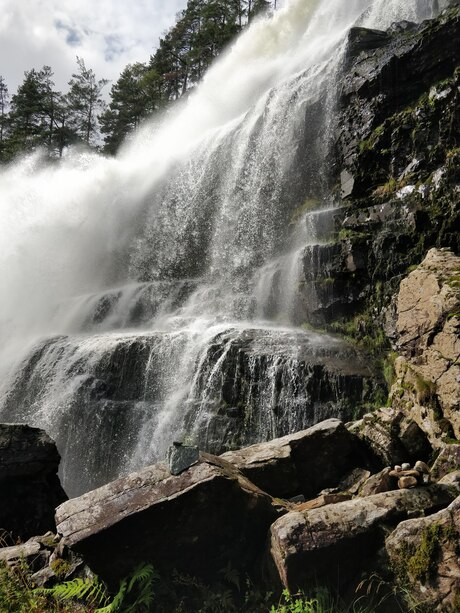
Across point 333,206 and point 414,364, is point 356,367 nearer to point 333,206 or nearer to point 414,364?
point 414,364

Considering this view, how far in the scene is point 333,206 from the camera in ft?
55.7

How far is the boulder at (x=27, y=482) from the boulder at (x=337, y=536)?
4.63 meters

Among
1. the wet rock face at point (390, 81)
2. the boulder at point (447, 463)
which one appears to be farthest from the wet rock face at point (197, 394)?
the wet rock face at point (390, 81)

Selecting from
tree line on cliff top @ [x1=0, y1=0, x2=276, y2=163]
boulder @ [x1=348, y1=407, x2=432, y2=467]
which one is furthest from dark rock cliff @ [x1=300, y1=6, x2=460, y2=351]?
tree line on cliff top @ [x1=0, y1=0, x2=276, y2=163]

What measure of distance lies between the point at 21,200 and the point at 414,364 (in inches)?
1084

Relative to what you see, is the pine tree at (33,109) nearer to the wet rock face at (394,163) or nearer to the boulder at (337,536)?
the wet rock face at (394,163)

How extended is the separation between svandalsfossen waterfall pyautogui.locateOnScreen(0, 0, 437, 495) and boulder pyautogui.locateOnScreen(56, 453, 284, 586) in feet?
16.9

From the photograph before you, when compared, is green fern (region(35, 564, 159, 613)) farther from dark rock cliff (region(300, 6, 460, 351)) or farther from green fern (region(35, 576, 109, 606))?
dark rock cliff (region(300, 6, 460, 351))

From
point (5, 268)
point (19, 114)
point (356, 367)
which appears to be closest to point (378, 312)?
point (356, 367)

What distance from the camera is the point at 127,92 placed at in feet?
133

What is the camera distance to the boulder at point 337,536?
3.82 meters

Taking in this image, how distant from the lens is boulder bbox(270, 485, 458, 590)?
3816 mm

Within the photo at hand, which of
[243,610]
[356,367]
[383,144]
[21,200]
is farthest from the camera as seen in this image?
[21,200]

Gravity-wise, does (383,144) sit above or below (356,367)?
above
